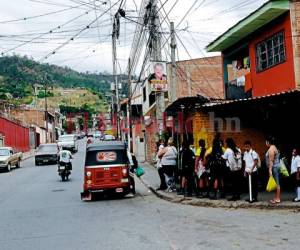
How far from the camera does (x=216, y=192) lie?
14.7 meters

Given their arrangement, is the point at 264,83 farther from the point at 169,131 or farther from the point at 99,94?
the point at 99,94

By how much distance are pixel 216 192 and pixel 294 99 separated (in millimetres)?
3554

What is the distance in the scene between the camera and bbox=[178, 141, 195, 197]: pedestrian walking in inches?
621

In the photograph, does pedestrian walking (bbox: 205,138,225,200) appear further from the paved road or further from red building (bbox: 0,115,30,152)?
red building (bbox: 0,115,30,152)

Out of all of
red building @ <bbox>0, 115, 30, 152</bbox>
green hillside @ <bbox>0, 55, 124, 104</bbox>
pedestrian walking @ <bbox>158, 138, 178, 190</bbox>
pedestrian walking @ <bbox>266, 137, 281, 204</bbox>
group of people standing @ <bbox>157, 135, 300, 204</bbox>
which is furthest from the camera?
green hillside @ <bbox>0, 55, 124, 104</bbox>

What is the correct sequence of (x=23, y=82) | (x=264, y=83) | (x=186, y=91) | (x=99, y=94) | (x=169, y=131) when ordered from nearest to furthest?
1. (x=264, y=83)
2. (x=169, y=131)
3. (x=186, y=91)
4. (x=23, y=82)
5. (x=99, y=94)

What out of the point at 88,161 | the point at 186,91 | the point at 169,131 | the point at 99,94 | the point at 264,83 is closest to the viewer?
the point at 88,161

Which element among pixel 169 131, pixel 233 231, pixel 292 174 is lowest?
pixel 233 231

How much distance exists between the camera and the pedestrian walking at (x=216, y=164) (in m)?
14.2

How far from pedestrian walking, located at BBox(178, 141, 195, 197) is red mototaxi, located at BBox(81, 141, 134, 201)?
7.35 ft

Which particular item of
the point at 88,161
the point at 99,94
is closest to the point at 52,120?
the point at 99,94

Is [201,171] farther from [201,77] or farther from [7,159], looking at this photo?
[7,159]

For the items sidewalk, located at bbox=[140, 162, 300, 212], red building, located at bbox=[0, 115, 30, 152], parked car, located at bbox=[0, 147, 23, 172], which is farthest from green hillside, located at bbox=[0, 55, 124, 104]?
sidewalk, located at bbox=[140, 162, 300, 212]

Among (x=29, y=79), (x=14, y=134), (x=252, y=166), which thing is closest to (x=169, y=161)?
(x=252, y=166)
